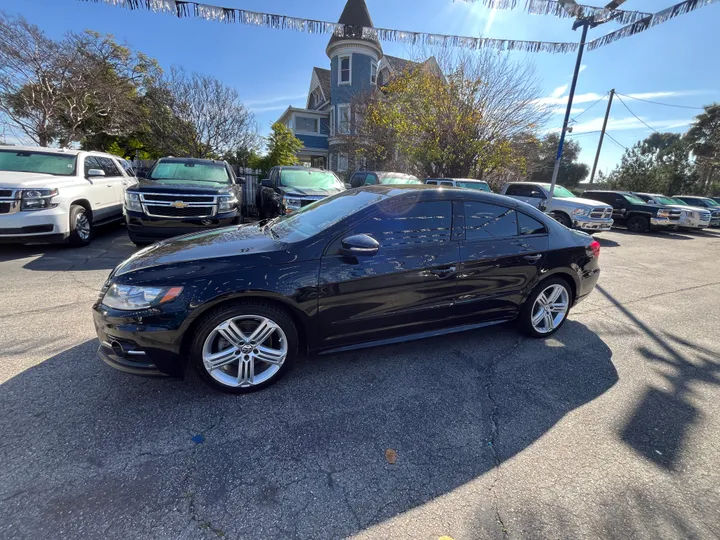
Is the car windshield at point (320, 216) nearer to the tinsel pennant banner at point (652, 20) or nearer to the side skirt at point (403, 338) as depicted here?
the side skirt at point (403, 338)

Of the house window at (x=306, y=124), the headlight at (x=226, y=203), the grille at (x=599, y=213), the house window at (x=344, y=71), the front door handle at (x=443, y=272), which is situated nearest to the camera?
the front door handle at (x=443, y=272)

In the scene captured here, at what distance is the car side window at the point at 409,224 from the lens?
2836 mm

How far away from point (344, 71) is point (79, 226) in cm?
2194

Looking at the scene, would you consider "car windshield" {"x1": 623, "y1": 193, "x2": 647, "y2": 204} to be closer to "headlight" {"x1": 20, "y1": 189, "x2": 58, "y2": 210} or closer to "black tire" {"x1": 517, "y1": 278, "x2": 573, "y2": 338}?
"black tire" {"x1": 517, "y1": 278, "x2": 573, "y2": 338}

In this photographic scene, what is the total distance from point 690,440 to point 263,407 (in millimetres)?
2981

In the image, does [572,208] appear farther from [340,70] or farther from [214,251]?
[340,70]

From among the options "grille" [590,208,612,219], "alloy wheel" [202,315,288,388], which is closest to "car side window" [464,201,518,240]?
"alloy wheel" [202,315,288,388]

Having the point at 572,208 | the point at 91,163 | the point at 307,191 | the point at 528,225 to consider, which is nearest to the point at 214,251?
the point at 528,225

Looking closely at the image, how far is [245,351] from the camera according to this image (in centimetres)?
249

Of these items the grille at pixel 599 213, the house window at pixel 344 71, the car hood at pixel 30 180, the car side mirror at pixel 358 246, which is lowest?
the grille at pixel 599 213

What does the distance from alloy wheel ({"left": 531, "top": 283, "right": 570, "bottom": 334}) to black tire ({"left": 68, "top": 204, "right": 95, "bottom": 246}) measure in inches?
305

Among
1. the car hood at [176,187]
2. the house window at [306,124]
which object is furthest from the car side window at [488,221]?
the house window at [306,124]

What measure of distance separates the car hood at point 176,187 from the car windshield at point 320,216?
3218 mm

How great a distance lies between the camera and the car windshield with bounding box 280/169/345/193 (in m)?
8.12
